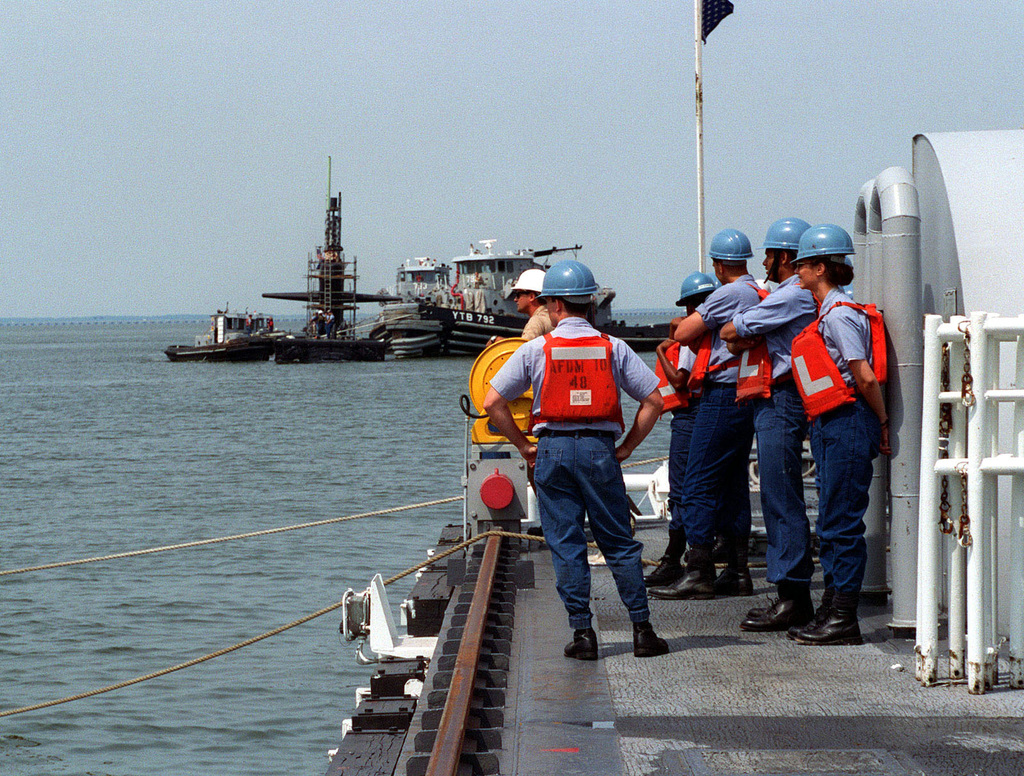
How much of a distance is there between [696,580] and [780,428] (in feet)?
3.81

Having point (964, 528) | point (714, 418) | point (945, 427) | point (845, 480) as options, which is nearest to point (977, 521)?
point (964, 528)

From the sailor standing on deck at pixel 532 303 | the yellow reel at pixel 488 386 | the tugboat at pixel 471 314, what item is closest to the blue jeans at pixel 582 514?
the sailor standing on deck at pixel 532 303

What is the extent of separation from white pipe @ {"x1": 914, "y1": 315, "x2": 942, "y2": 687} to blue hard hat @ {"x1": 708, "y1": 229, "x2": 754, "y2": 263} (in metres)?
1.51

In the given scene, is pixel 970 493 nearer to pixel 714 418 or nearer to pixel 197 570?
pixel 714 418

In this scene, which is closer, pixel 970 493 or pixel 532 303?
pixel 970 493

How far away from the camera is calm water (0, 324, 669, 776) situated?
8734 mm

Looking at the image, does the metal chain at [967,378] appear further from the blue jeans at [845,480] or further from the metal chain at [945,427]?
the blue jeans at [845,480]

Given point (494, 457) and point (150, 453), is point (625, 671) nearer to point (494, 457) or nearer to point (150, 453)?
point (494, 457)

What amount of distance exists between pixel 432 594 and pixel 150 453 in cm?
2385

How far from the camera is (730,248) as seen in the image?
5609mm

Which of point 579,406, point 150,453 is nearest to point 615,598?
point 579,406

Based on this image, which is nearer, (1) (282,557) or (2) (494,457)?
(2) (494,457)

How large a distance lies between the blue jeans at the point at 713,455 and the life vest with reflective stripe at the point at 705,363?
0.06 metres

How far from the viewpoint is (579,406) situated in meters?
4.56
